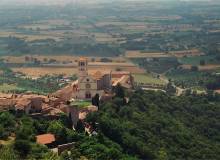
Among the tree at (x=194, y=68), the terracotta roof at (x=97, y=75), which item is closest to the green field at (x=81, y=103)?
the terracotta roof at (x=97, y=75)

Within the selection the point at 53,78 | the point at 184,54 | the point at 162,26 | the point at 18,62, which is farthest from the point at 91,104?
the point at 162,26

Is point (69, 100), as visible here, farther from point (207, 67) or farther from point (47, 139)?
point (207, 67)

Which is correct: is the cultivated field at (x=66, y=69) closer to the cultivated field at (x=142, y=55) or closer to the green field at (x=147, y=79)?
the green field at (x=147, y=79)

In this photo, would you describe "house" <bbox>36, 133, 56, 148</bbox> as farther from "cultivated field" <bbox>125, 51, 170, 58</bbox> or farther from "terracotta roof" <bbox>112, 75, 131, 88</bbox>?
"cultivated field" <bbox>125, 51, 170, 58</bbox>

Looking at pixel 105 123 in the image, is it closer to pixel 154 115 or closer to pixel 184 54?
pixel 154 115

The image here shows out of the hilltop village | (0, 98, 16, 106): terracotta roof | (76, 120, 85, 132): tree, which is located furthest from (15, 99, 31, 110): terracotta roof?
(76, 120, 85, 132): tree

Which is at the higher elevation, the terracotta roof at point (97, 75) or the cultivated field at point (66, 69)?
the terracotta roof at point (97, 75)

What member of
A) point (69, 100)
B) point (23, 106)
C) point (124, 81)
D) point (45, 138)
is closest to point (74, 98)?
point (69, 100)
